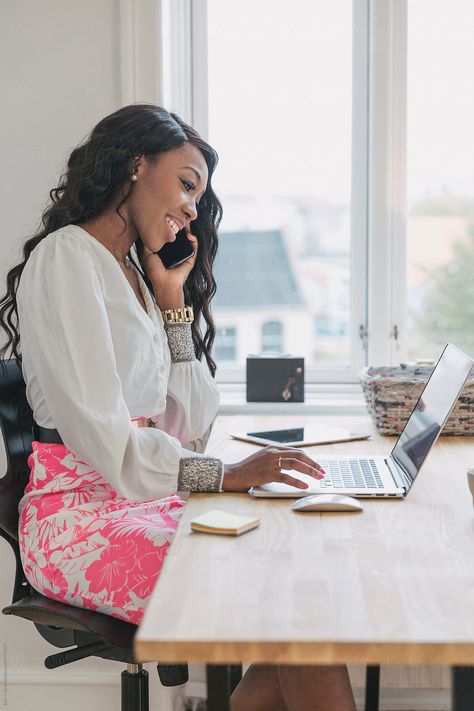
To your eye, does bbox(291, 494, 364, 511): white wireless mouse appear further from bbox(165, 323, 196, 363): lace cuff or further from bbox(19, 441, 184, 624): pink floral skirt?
bbox(165, 323, 196, 363): lace cuff

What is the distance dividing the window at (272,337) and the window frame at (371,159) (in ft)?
0.36

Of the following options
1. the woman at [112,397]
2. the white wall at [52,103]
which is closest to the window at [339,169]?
the white wall at [52,103]

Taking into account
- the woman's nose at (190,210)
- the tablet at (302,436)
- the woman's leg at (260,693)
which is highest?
the woman's nose at (190,210)

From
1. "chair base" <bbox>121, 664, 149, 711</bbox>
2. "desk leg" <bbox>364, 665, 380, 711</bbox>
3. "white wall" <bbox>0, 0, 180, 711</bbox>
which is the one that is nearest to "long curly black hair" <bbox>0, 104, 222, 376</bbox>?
"white wall" <bbox>0, 0, 180, 711</bbox>

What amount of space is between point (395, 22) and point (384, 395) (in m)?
1.21

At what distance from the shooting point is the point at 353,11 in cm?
251

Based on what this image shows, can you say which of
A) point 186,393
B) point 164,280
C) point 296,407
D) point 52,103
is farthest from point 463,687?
point 52,103

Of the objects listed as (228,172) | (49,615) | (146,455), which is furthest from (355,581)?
(228,172)

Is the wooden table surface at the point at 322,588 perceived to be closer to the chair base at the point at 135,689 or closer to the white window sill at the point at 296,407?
the chair base at the point at 135,689

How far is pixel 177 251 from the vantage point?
80.0 inches

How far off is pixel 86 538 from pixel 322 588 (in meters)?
0.61

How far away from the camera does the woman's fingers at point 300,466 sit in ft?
4.55

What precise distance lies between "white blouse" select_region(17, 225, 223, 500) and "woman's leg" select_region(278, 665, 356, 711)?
0.32 meters

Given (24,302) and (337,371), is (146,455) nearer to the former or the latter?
(24,302)
